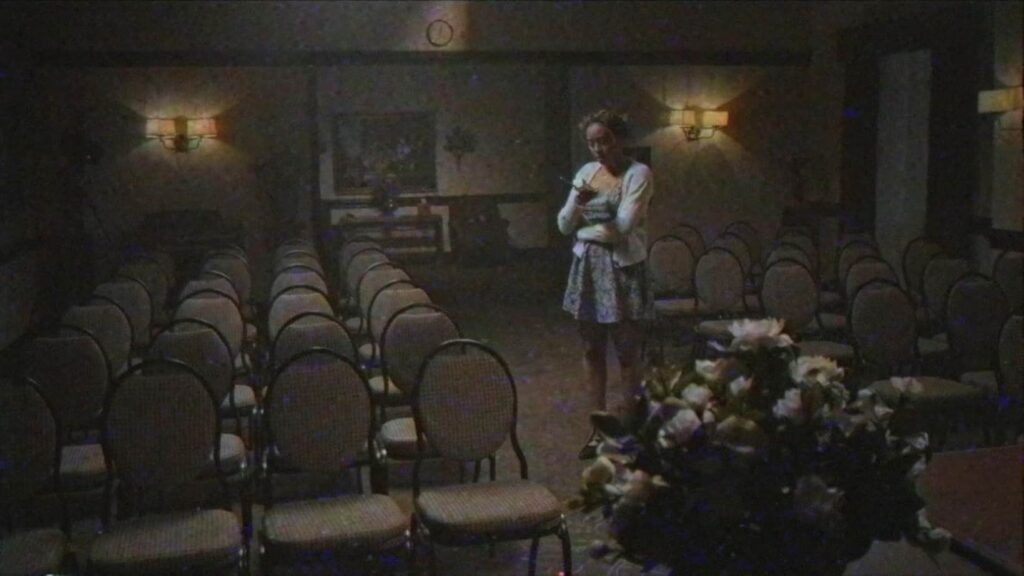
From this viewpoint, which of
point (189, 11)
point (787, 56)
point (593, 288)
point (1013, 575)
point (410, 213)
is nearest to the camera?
point (1013, 575)

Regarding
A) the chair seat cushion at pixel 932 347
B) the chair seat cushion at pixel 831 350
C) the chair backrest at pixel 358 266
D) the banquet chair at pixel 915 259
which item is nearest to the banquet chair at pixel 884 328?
the chair seat cushion at pixel 831 350

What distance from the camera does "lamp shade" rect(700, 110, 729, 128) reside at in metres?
12.0

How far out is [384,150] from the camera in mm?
13914

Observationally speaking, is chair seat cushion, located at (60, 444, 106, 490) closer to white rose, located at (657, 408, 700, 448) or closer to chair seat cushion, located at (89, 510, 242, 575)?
chair seat cushion, located at (89, 510, 242, 575)

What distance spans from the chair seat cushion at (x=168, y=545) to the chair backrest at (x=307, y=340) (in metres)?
1.40

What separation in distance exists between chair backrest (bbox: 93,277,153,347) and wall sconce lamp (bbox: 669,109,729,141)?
23.7ft

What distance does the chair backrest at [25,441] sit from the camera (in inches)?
142

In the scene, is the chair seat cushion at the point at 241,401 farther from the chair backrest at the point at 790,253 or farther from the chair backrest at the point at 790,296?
the chair backrest at the point at 790,253

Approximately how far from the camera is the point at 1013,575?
6.92ft

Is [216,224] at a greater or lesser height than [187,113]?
lesser

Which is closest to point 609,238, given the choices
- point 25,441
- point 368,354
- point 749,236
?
point 368,354

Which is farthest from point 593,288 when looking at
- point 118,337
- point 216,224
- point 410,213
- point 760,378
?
point 410,213

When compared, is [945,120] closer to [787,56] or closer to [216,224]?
[787,56]

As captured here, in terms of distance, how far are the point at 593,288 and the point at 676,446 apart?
3.16 m
